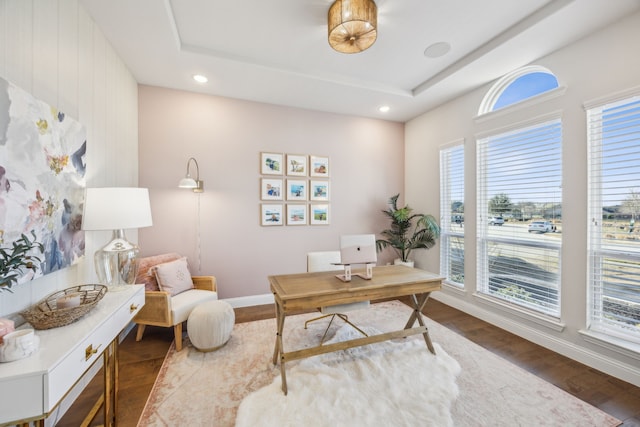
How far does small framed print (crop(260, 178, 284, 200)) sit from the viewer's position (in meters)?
3.67

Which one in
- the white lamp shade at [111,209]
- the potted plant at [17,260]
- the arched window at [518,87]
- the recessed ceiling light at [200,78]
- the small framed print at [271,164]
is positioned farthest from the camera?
the small framed print at [271,164]

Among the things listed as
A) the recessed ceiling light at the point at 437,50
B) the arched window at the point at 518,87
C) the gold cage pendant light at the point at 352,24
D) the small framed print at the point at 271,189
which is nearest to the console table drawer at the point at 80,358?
the small framed print at the point at 271,189

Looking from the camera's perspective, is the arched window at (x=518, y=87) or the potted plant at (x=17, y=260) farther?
the arched window at (x=518, y=87)

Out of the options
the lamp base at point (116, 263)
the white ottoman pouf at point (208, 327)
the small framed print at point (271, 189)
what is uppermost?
the small framed print at point (271, 189)

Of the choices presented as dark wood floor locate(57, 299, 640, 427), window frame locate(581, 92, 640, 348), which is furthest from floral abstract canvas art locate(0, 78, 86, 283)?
window frame locate(581, 92, 640, 348)

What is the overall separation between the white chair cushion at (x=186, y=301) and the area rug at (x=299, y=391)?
0.33m

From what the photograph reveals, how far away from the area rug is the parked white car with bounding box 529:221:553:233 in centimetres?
139

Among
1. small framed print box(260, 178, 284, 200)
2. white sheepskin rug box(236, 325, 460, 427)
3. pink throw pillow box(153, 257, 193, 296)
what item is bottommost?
white sheepskin rug box(236, 325, 460, 427)

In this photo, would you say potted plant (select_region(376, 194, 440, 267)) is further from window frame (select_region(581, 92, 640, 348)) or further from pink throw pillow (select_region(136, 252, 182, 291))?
pink throw pillow (select_region(136, 252, 182, 291))

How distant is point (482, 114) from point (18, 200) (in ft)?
14.0

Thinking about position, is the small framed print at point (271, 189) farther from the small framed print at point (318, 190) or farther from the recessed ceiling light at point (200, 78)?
the recessed ceiling light at point (200, 78)

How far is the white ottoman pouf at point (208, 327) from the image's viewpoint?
2355 mm

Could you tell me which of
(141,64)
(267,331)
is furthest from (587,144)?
(141,64)

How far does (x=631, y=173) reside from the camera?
2053 millimetres
